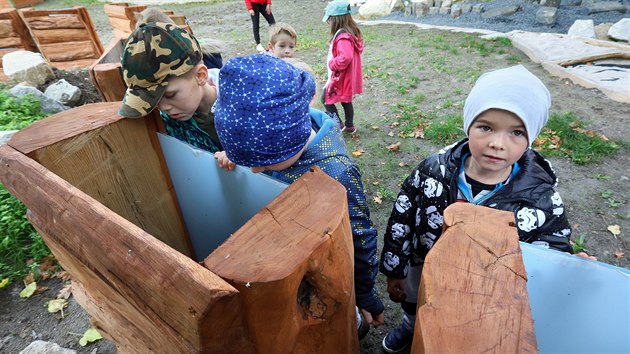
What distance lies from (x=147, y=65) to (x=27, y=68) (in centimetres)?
531

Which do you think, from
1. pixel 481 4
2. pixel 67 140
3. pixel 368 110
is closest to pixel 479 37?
pixel 481 4

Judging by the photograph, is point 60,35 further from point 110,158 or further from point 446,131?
point 446,131

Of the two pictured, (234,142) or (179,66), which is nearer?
(234,142)

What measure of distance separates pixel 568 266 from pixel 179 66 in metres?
1.78

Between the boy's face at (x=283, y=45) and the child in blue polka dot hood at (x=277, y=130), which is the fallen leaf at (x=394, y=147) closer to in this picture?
the boy's face at (x=283, y=45)

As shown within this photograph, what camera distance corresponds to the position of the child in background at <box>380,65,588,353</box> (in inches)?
58.2

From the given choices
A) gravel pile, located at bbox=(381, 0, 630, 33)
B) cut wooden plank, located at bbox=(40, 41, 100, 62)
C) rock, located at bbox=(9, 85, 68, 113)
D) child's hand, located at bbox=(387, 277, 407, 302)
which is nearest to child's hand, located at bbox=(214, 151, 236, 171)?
child's hand, located at bbox=(387, 277, 407, 302)

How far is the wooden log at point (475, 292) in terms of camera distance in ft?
1.94

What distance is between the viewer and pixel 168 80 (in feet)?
5.84

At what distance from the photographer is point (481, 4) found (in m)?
10.7

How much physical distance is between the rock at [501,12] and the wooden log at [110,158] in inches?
429

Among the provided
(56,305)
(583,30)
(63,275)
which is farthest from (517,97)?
(583,30)

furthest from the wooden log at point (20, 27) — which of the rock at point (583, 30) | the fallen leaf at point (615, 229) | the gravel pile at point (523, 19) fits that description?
the rock at point (583, 30)

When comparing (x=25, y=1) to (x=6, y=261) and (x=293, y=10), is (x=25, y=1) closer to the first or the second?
(x=293, y=10)
